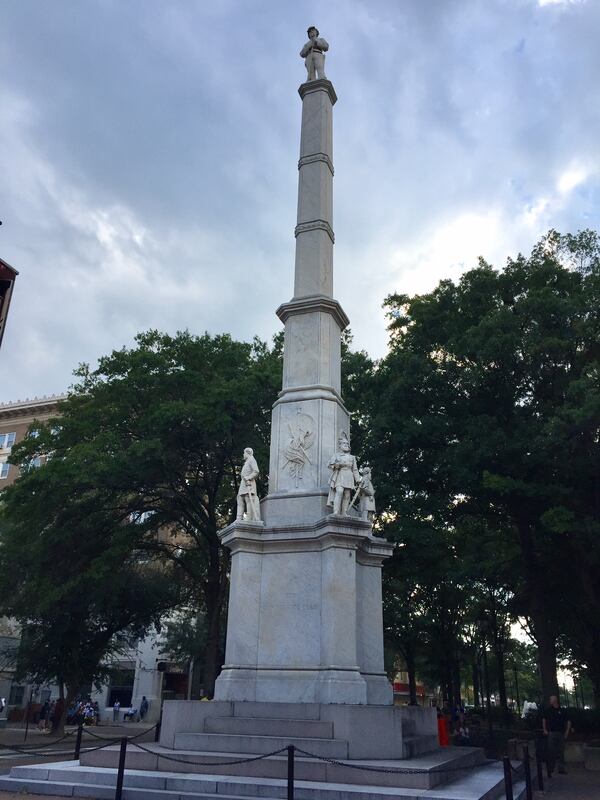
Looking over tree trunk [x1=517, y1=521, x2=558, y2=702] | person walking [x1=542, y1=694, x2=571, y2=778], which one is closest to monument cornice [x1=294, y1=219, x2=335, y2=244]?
person walking [x1=542, y1=694, x2=571, y2=778]

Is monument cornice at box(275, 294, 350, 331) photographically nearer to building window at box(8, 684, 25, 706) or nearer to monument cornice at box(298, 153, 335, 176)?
monument cornice at box(298, 153, 335, 176)

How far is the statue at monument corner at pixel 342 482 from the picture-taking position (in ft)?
44.4

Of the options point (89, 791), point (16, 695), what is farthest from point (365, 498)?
point (16, 695)

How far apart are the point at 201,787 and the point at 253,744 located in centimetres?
147

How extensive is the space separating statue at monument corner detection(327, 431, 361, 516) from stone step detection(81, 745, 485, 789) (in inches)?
180

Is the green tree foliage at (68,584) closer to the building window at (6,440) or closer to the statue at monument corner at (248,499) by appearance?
the statue at monument corner at (248,499)

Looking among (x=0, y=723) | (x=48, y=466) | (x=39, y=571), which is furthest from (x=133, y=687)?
(x=48, y=466)

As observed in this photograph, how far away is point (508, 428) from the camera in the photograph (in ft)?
74.2

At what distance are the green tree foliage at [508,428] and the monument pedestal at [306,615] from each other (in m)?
8.60

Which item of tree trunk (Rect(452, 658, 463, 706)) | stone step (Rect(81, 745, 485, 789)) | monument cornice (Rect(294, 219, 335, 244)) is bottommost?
stone step (Rect(81, 745, 485, 789))

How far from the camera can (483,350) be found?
2184 cm

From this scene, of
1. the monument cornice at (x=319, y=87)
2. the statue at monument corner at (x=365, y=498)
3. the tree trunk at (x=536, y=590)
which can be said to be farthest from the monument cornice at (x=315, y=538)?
the monument cornice at (x=319, y=87)

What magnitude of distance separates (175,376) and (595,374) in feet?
47.8

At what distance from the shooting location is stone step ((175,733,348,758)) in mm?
10594
